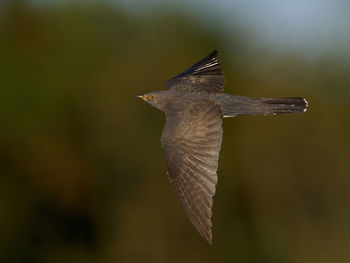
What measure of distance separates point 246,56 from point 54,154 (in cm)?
602

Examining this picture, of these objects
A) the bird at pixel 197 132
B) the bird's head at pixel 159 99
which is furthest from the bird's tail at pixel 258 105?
the bird's head at pixel 159 99

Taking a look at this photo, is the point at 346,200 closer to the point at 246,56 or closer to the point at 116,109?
the point at 246,56

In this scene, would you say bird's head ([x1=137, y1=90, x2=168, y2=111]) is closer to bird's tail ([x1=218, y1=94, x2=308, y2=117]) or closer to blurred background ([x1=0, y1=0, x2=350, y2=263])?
bird's tail ([x1=218, y1=94, x2=308, y2=117])

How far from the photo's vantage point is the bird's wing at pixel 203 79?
9602mm

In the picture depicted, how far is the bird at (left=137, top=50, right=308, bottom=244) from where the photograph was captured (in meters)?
7.52

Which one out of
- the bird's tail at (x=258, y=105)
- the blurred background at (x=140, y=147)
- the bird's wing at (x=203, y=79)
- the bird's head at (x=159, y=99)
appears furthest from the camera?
the blurred background at (x=140, y=147)

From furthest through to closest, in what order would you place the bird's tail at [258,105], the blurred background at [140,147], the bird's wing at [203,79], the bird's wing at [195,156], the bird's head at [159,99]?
1. the blurred background at [140,147]
2. the bird's wing at [203,79]
3. the bird's head at [159,99]
4. the bird's tail at [258,105]
5. the bird's wing at [195,156]

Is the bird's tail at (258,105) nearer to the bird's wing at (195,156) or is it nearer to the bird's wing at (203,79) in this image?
the bird's wing at (195,156)

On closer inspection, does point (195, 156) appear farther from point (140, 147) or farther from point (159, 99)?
point (140, 147)

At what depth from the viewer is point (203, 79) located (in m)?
9.80

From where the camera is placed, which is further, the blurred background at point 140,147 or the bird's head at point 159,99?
the blurred background at point 140,147

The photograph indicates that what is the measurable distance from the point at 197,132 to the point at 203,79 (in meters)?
1.86

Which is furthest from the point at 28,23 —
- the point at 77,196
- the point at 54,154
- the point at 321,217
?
the point at 321,217

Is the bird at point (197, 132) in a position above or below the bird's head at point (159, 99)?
below
